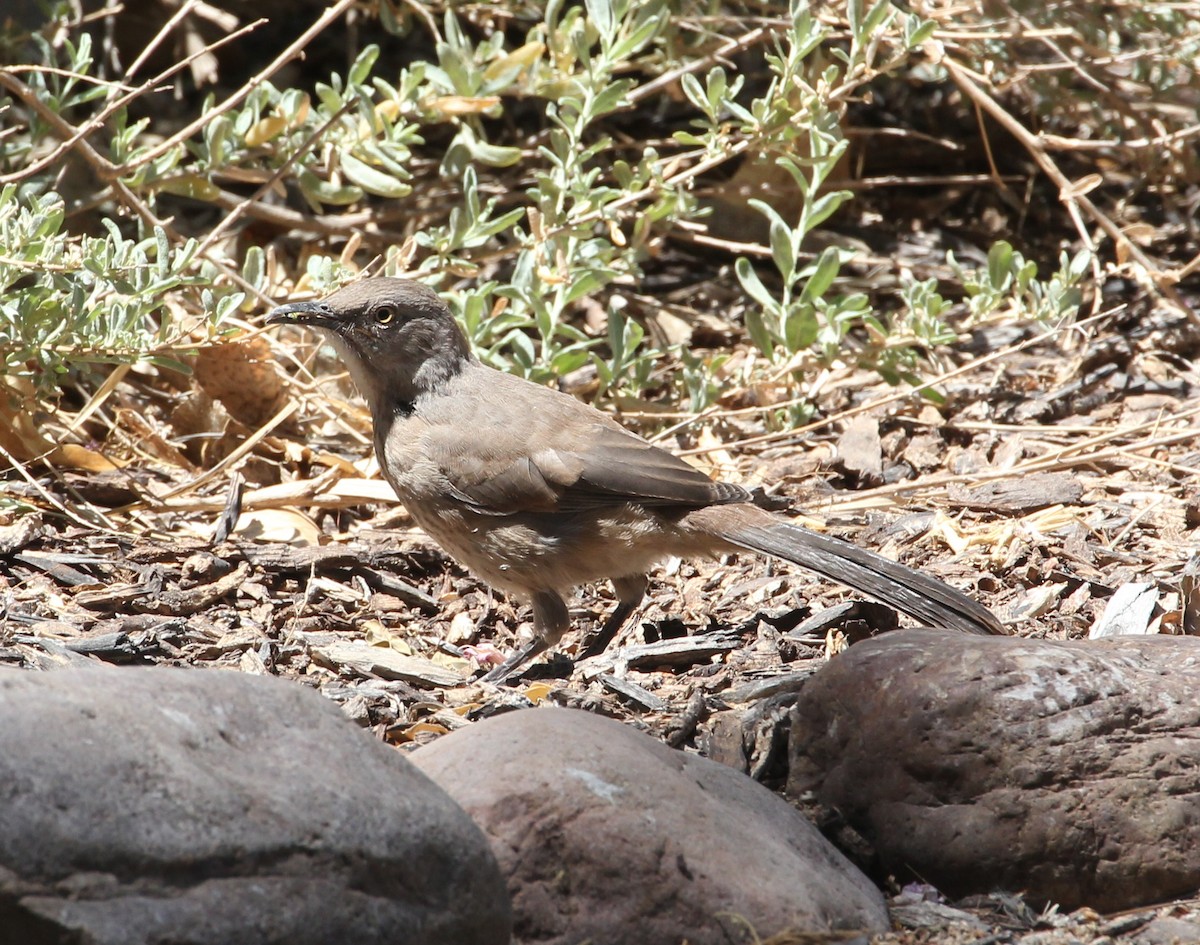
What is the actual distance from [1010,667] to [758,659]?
41.2 inches

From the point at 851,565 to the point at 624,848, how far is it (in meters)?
1.66

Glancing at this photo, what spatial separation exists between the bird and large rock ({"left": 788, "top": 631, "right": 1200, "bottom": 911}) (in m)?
1.09

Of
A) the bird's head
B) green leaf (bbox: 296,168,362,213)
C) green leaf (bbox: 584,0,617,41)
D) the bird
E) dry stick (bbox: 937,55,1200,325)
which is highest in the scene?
green leaf (bbox: 584,0,617,41)

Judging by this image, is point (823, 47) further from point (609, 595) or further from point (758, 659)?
point (758, 659)

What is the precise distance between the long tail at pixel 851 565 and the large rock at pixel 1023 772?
0.71 m

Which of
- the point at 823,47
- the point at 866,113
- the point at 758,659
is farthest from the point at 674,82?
the point at 758,659

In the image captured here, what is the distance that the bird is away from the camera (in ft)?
14.5

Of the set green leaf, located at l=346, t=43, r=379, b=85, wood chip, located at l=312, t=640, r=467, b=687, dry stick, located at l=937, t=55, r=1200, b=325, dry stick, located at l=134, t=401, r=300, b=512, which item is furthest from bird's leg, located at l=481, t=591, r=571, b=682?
dry stick, located at l=937, t=55, r=1200, b=325

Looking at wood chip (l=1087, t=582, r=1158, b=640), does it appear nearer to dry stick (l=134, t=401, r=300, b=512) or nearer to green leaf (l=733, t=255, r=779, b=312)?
green leaf (l=733, t=255, r=779, b=312)

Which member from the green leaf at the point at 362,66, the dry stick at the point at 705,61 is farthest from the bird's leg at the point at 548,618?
the dry stick at the point at 705,61

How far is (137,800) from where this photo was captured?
2.23 meters

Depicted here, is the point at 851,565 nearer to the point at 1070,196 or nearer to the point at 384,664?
the point at 384,664

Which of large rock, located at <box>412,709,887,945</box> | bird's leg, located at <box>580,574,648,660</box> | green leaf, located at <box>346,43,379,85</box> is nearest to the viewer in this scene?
large rock, located at <box>412,709,887,945</box>

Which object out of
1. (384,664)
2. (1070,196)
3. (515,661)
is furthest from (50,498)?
(1070,196)
